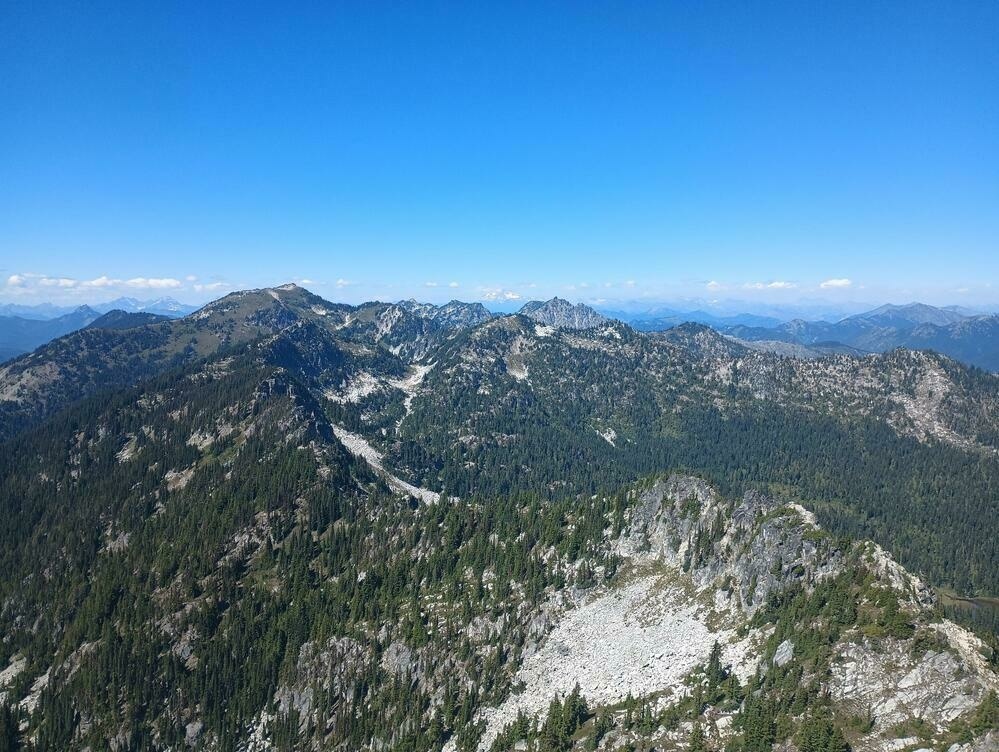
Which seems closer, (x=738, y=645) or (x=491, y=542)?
(x=738, y=645)

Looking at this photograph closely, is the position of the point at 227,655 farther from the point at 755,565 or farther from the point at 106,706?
the point at 755,565

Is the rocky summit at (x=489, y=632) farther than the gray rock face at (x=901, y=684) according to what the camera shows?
Yes

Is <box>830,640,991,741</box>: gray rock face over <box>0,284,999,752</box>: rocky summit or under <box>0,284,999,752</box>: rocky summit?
over

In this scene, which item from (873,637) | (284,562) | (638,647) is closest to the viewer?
(873,637)

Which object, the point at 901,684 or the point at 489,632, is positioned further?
the point at 489,632

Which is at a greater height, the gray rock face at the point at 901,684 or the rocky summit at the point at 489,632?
the gray rock face at the point at 901,684

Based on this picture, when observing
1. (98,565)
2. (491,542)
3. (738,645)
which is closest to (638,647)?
(738,645)

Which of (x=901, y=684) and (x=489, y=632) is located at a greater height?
(x=901, y=684)

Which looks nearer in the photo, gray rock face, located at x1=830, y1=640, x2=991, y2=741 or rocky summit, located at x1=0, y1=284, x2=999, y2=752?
Answer: gray rock face, located at x1=830, y1=640, x2=991, y2=741

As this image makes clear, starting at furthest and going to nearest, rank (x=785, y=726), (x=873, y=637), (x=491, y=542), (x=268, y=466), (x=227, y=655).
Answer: (x=268, y=466)
(x=491, y=542)
(x=227, y=655)
(x=873, y=637)
(x=785, y=726)

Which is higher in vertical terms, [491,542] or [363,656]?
[491,542]

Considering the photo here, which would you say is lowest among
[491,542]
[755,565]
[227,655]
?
[227,655]
